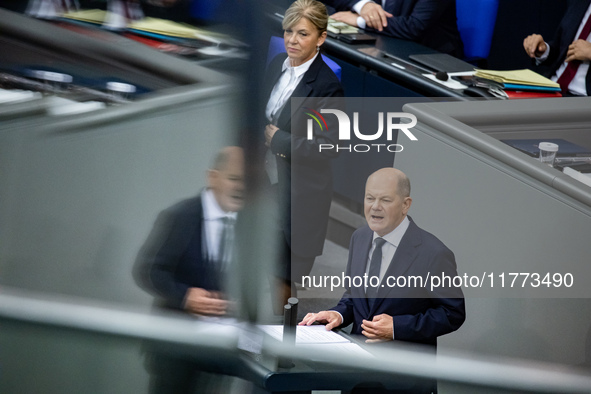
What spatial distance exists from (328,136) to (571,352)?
116 cm

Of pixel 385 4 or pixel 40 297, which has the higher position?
pixel 385 4

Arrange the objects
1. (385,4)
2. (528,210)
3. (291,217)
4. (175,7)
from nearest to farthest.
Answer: (175,7)
(528,210)
(291,217)
(385,4)

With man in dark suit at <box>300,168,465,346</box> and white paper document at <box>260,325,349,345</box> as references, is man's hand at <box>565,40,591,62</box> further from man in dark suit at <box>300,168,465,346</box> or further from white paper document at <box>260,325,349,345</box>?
white paper document at <box>260,325,349,345</box>

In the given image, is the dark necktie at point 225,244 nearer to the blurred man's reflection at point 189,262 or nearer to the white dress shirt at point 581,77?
the blurred man's reflection at point 189,262

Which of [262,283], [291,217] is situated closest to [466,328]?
[291,217]

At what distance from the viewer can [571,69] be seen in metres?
3.45

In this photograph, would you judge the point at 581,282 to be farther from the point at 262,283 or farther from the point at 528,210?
the point at 262,283

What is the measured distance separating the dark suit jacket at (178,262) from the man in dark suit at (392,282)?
115 centimetres

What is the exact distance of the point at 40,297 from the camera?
2.07ft

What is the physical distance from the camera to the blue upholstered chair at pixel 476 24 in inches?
152

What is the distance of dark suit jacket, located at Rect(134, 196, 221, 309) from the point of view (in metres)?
0.64

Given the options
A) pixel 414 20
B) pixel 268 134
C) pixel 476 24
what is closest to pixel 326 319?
pixel 268 134

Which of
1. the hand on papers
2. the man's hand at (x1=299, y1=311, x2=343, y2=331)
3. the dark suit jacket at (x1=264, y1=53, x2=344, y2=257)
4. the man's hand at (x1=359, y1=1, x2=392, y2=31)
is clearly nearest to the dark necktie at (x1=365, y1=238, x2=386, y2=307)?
the man's hand at (x1=299, y1=311, x2=343, y2=331)

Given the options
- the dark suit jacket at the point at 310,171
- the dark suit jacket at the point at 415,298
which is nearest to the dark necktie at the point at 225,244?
the dark suit jacket at the point at 415,298
